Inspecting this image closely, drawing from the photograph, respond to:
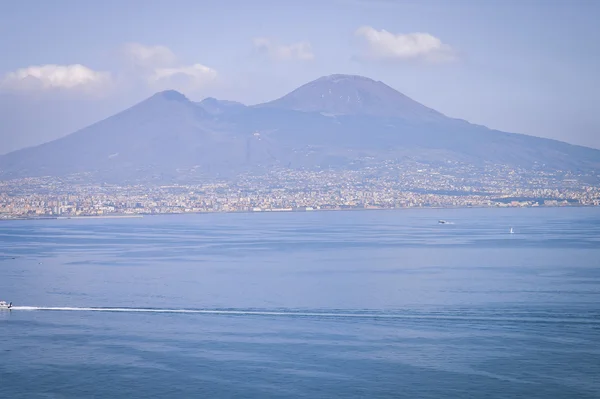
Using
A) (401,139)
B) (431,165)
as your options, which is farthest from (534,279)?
(401,139)

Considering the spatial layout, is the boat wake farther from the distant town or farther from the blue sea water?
the distant town

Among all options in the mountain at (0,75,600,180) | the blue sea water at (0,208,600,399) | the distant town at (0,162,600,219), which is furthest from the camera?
the mountain at (0,75,600,180)

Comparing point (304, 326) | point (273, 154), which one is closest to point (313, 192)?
point (273, 154)

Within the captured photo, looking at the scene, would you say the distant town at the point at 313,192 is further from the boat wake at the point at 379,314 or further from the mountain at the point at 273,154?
the boat wake at the point at 379,314

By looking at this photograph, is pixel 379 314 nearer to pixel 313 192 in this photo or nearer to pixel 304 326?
pixel 304 326

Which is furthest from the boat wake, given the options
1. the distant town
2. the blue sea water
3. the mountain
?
the mountain
